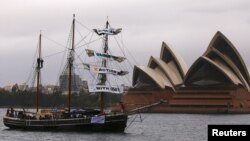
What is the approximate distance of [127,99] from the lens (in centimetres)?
10856

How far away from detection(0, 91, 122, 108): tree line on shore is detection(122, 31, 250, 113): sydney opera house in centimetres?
944

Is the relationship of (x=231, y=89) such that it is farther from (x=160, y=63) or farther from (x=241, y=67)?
(x=160, y=63)

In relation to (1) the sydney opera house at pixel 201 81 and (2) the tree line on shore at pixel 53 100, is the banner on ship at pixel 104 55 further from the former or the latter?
(2) the tree line on shore at pixel 53 100

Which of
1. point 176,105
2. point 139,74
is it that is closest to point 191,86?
point 176,105

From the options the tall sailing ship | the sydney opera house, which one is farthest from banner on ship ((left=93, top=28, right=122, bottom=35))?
the sydney opera house

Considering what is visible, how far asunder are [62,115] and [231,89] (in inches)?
2210

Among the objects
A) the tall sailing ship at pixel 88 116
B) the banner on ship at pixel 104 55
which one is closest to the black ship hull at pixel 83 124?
the tall sailing ship at pixel 88 116

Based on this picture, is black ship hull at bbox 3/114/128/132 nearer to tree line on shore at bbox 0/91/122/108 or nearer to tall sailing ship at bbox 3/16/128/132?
tall sailing ship at bbox 3/16/128/132

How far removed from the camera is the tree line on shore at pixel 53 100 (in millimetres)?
110688

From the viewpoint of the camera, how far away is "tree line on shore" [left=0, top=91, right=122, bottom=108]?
363ft

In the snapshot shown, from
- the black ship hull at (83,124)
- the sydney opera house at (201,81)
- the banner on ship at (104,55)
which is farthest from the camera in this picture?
the sydney opera house at (201,81)

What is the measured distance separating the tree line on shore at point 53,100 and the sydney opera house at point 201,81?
372 inches

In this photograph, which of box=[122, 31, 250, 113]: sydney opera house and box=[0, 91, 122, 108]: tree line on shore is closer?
box=[122, 31, 250, 113]: sydney opera house

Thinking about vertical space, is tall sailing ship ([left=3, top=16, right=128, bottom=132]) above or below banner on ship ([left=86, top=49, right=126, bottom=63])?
below
